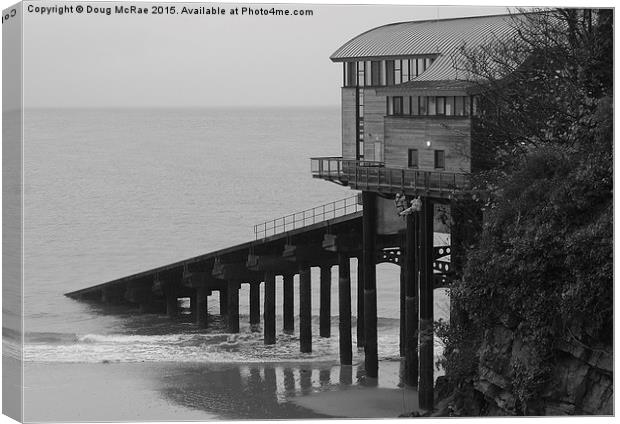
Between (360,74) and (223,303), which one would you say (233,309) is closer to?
(223,303)

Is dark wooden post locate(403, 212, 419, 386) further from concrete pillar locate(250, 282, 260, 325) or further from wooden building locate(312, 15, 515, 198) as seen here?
concrete pillar locate(250, 282, 260, 325)

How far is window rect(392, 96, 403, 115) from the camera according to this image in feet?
149

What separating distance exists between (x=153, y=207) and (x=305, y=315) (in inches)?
1884

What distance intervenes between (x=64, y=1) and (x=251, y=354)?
19.1 metres

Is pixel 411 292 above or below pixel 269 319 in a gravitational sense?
above

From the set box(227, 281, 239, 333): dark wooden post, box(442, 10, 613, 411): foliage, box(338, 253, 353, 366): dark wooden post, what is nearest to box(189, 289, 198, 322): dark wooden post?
box(227, 281, 239, 333): dark wooden post

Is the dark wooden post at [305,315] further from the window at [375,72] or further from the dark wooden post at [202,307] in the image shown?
the window at [375,72]

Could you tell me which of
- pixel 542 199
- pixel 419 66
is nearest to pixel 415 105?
pixel 419 66

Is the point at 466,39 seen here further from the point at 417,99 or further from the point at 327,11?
the point at 327,11

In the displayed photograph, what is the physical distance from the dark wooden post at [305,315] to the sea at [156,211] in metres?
0.36

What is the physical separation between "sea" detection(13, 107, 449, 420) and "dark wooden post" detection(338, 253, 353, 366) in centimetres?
61

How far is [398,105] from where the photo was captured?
4556 centimetres

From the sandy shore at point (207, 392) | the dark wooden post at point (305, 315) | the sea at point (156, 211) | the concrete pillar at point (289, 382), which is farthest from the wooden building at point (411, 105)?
the sea at point (156, 211)

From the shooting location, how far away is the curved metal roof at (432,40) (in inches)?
1767
